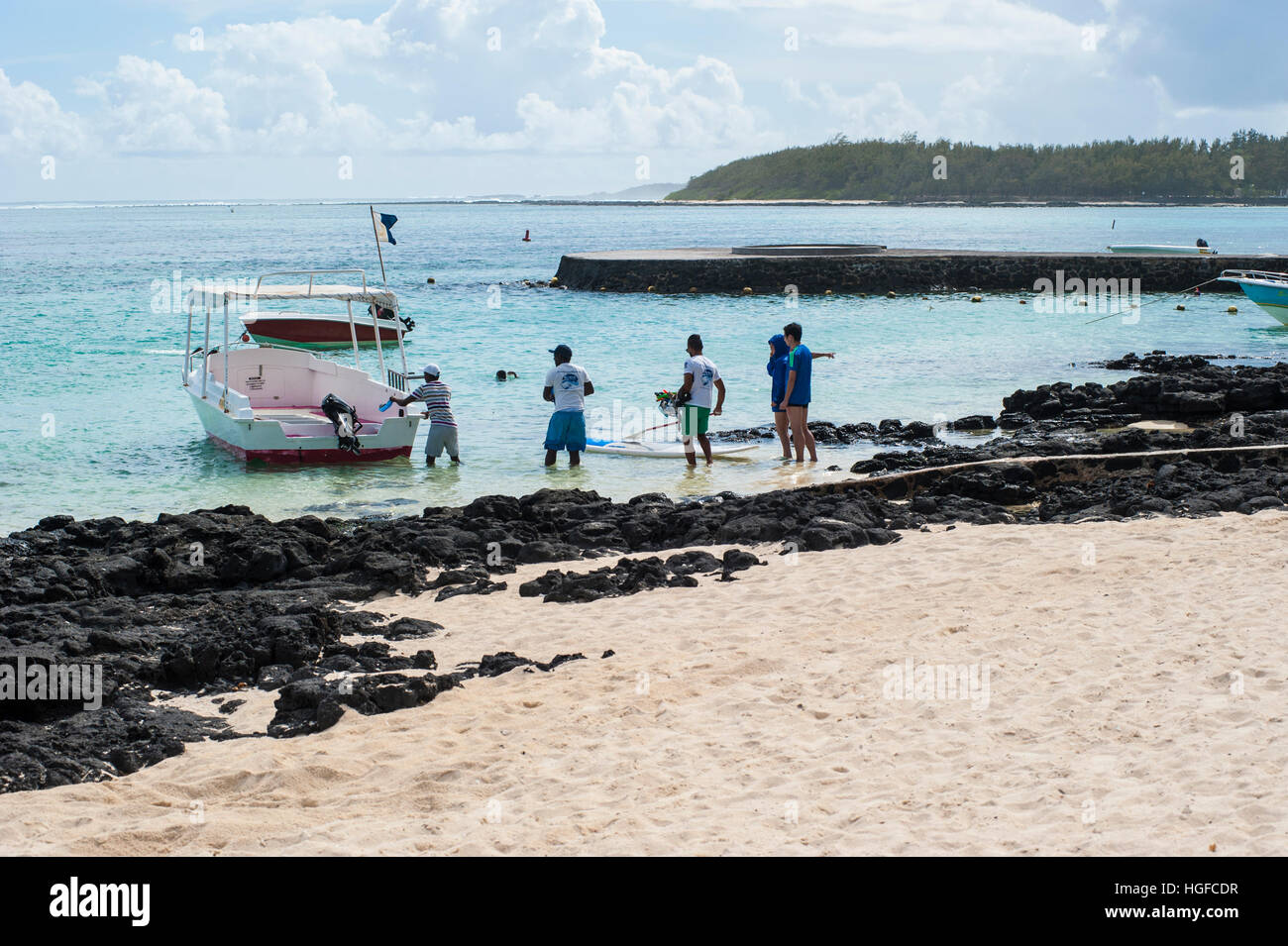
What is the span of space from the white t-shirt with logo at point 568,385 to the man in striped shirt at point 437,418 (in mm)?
1643

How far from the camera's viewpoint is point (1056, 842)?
4.36 m

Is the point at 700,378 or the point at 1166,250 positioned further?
the point at 1166,250

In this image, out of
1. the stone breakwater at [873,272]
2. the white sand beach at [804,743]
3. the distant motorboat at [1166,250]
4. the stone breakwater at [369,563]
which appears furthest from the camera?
the stone breakwater at [873,272]

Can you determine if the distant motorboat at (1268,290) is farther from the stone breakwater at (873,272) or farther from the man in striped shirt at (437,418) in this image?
the man in striped shirt at (437,418)

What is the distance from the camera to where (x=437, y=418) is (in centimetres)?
1525

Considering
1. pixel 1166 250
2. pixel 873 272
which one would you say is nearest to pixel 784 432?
pixel 873 272

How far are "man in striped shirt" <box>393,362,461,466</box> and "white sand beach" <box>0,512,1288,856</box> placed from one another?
23.1ft

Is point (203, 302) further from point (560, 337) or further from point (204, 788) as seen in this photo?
point (560, 337)

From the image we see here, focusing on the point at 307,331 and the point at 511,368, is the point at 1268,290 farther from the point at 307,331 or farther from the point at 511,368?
the point at 307,331

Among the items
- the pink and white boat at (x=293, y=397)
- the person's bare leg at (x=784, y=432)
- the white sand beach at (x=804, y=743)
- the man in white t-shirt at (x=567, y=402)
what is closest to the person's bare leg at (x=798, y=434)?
the person's bare leg at (x=784, y=432)

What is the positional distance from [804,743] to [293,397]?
13.5 metres

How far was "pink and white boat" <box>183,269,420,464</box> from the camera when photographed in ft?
49.1

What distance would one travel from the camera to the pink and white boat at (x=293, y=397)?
1495 cm
